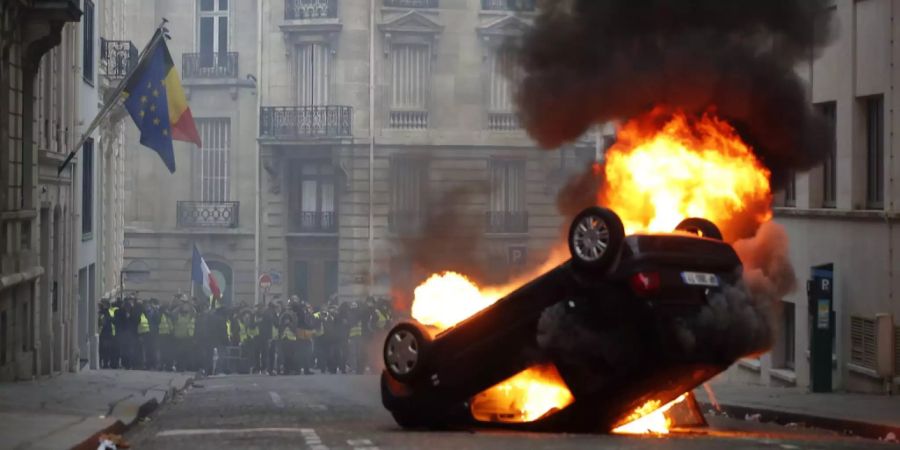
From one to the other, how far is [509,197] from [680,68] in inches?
566

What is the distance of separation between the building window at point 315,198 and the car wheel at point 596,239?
32241 millimetres

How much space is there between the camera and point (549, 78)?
55.5 feet

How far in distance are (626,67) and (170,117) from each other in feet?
44.8

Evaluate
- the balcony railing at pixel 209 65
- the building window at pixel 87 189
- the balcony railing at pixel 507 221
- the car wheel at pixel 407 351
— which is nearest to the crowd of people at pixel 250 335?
the building window at pixel 87 189

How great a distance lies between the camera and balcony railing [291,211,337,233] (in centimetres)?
4538

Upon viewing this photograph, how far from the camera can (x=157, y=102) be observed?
27234 mm

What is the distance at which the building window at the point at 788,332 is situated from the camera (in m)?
26.8

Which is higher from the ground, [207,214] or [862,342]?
[207,214]

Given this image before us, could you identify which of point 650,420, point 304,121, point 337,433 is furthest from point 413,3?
point 337,433

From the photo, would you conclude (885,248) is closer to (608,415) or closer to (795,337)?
(795,337)

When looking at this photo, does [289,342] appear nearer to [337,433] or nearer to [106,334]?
[106,334]

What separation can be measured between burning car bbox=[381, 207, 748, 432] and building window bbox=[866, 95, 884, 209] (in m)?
9.72

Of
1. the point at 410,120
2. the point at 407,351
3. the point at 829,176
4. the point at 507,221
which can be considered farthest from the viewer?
the point at 410,120

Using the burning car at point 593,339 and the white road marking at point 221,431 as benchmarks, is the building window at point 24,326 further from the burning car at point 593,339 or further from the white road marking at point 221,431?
the burning car at point 593,339
